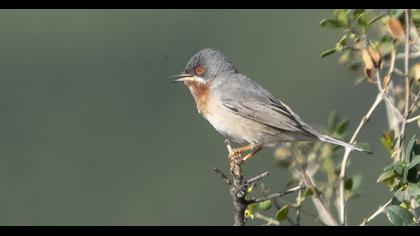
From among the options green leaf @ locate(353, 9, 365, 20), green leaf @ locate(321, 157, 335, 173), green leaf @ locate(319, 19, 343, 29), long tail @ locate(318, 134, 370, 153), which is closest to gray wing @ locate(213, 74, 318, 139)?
long tail @ locate(318, 134, 370, 153)

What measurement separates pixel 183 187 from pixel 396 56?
93.6 feet

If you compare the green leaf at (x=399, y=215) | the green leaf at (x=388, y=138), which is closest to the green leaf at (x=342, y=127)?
the green leaf at (x=388, y=138)

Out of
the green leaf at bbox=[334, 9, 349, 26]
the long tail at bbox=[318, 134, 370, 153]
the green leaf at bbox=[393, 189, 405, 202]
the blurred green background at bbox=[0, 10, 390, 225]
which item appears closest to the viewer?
the green leaf at bbox=[393, 189, 405, 202]

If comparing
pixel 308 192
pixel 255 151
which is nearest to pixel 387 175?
pixel 308 192

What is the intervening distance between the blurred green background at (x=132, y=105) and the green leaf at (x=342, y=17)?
17573 millimetres

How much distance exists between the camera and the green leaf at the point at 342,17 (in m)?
5.66

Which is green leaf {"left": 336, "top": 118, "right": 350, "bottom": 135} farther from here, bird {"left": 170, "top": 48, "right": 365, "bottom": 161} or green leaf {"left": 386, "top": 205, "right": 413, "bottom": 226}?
green leaf {"left": 386, "top": 205, "right": 413, "bottom": 226}

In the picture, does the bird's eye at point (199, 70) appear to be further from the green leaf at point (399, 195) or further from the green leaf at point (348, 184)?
the green leaf at point (399, 195)

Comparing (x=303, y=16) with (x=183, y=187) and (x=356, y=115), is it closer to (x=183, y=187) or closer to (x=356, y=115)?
(x=183, y=187)

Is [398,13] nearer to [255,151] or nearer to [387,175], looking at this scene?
[387,175]

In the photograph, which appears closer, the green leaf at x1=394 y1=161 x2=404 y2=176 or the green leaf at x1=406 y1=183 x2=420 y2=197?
the green leaf at x1=406 y1=183 x2=420 y2=197

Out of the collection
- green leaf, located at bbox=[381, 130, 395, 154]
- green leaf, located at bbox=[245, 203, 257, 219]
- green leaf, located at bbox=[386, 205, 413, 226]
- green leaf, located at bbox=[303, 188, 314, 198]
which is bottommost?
green leaf, located at bbox=[386, 205, 413, 226]

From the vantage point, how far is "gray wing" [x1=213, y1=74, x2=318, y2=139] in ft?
25.2

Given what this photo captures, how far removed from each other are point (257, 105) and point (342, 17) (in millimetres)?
2265
